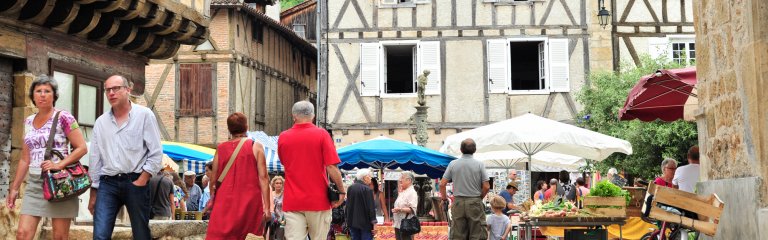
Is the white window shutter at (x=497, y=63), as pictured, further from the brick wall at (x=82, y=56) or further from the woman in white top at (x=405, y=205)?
the brick wall at (x=82, y=56)

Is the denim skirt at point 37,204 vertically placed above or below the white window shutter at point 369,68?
below

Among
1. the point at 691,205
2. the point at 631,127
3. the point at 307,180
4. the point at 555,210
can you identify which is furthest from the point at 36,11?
the point at 631,127

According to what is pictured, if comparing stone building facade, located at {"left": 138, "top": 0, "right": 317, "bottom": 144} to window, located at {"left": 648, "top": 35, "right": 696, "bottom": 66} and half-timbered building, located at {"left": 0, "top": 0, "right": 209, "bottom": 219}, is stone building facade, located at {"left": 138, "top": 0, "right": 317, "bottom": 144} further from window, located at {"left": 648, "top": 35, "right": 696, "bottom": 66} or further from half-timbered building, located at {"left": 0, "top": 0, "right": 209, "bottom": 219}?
half-timbered building, located at {"left": 0, "top": 0, "right": 209, "bottom": 219}

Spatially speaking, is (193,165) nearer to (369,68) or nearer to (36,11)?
(369,68)

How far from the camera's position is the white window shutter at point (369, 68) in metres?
24.7

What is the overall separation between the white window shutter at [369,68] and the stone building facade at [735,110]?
16646 mm

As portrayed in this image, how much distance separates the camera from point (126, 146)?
271 inches

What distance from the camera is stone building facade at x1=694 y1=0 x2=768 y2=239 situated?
A: 6.71 metres

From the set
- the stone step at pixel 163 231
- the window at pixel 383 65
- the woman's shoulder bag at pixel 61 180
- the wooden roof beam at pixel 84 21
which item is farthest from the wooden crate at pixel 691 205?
the window at pixel 383 65

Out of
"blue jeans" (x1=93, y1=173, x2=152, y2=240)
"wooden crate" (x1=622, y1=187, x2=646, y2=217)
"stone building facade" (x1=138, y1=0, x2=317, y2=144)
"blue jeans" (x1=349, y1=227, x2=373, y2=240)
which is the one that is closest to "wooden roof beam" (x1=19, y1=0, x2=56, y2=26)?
"blue jeans" (x1=93, y1=173, x2=152, y2=240)

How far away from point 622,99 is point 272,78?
11.5 metres

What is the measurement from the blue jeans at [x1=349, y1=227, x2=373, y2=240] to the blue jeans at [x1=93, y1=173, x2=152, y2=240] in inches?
247

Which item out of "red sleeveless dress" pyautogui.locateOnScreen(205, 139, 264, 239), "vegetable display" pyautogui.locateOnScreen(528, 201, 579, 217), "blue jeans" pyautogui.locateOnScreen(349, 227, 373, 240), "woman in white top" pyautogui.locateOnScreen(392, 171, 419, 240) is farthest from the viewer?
"woman in white top" pyautogui.locateOnScreen(392, 171, 419, 240)

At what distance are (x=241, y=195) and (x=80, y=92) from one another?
17.1ft
